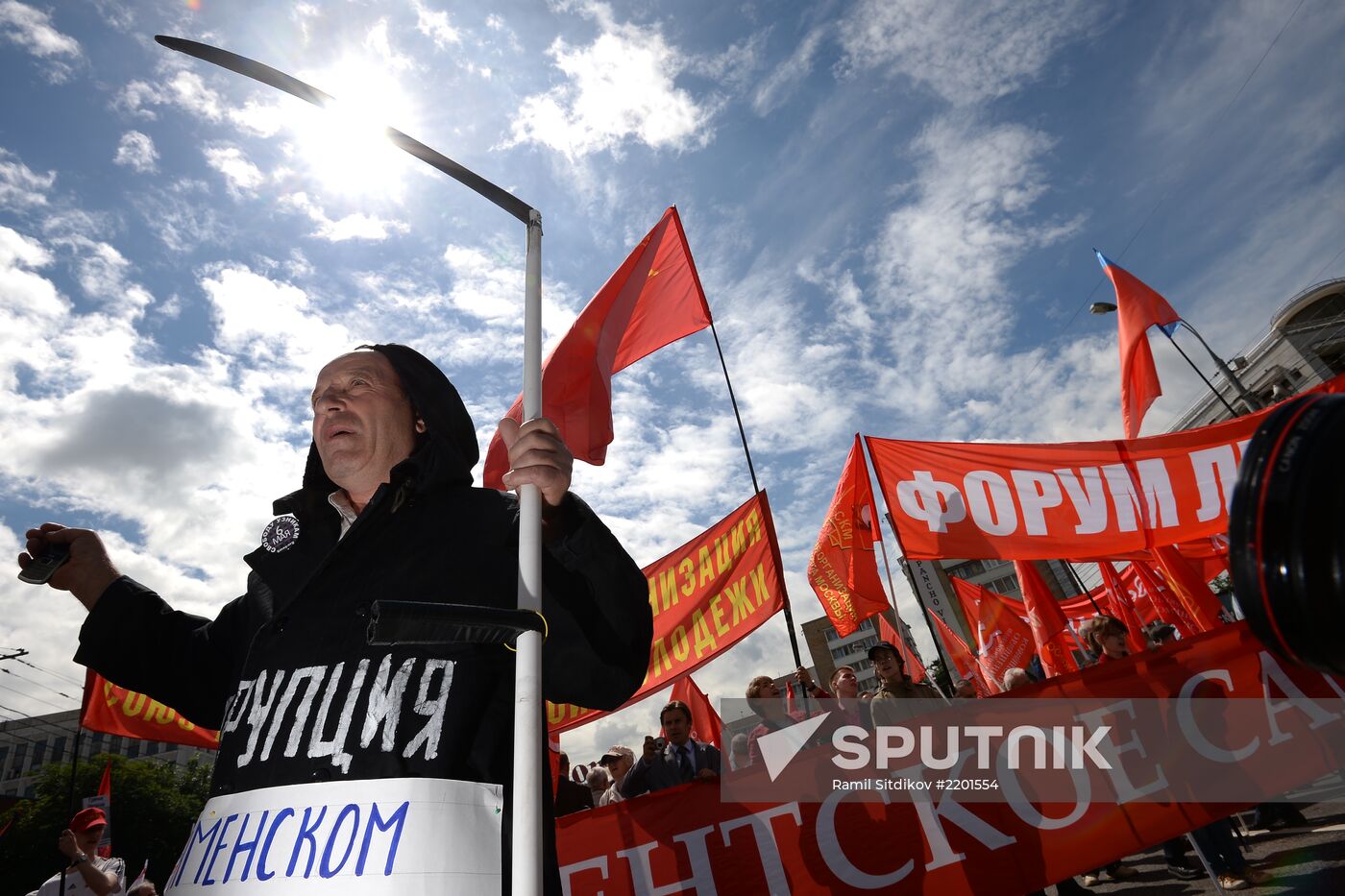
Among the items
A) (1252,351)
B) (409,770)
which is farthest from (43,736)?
(1252,351)

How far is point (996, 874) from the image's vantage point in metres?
4.30

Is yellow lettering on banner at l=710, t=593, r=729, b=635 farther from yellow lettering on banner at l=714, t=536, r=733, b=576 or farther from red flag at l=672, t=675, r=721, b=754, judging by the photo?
red flag at l=672, t=675, r=721, b=754

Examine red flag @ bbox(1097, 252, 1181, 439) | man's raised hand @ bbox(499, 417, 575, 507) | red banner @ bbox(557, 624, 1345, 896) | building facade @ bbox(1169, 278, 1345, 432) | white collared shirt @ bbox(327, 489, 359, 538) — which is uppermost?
building facade @ bbox(1169, 278, 1345, 432)

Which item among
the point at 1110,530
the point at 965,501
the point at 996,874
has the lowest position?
the point at 996,874

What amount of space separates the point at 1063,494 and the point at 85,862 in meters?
9.89

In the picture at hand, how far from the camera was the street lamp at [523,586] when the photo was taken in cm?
109

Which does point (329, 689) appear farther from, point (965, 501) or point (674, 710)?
point (965, 501)

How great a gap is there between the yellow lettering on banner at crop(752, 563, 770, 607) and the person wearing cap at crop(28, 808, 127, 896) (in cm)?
670

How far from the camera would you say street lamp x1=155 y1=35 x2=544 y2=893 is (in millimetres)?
1090

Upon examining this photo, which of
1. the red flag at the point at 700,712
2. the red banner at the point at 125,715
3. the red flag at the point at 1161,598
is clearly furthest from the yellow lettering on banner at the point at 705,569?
the red flag at the point at 1161,598

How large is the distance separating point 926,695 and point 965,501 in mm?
1898

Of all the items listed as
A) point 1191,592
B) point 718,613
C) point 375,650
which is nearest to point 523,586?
point 375,650

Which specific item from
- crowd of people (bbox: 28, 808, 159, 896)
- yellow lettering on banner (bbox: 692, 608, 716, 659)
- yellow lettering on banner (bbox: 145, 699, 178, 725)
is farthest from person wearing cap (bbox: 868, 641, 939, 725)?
yellow lettering on banner (bbox: 145, 699, 178, 725)

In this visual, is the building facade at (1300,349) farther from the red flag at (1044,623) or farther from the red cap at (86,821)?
the red cap at (86,821)
